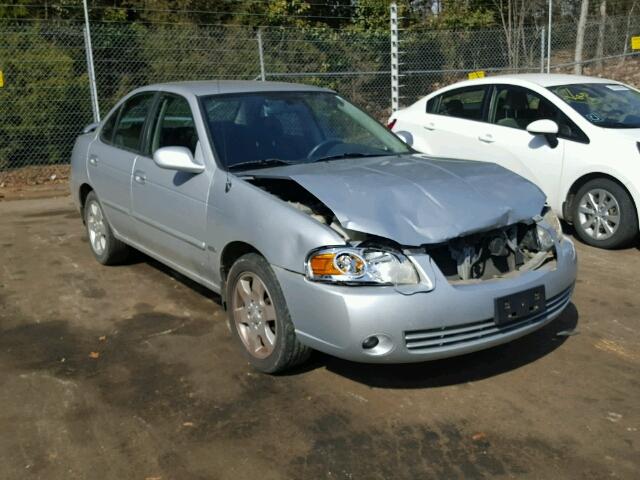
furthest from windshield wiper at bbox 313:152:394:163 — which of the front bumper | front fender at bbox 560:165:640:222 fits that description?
front fender at bbox 560:165:640:222

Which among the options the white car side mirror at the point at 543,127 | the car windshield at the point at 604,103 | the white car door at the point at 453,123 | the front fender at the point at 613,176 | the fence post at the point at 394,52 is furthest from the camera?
the fence post at the point at 394,52

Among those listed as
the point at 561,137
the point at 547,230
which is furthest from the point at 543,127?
the point at 547,230

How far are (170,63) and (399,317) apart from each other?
9.74 meters

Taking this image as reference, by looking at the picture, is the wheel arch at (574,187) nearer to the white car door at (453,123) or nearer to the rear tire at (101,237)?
the white car door at (453,123)

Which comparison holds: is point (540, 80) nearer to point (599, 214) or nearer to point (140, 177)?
point (599, 214)

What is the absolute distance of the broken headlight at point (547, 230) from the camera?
4066 mm

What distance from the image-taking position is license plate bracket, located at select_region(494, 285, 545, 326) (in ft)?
11.9

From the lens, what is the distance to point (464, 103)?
26.2 feet

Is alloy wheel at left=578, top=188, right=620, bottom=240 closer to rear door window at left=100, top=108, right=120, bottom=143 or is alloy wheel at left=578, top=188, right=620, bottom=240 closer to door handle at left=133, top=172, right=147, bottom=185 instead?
door handle at left=133, top=172, right=147, bottom=185

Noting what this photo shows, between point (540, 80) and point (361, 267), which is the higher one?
point (540, 80)

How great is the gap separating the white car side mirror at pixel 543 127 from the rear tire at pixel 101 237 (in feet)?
13.0

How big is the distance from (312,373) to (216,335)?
0.89 m

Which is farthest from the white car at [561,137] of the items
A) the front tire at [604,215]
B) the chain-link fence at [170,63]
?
the chain-link fence at [170,63]

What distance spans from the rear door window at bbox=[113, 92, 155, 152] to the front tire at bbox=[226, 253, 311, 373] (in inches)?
72.5
